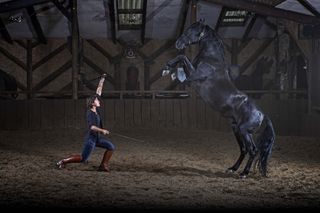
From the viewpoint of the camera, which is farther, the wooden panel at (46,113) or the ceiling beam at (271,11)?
the wooden panel at (46,113)

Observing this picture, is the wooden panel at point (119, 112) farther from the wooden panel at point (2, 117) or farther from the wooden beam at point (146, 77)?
the wooden beam at point (146, 77)

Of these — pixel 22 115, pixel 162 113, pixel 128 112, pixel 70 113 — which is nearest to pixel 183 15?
pixel 162 113

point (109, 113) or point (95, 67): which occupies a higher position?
point (95, 67)

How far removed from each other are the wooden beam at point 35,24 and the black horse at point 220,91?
1081cm

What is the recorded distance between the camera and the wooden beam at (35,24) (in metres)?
16.7

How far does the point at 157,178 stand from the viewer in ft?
25.2

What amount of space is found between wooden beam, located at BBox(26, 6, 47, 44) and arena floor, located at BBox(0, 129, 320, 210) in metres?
6.38

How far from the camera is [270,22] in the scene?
18.8m

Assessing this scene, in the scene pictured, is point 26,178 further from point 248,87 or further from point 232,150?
point 248,87

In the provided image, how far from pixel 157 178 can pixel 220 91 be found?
6.87ft

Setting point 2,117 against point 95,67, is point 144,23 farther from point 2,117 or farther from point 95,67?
point 2,117

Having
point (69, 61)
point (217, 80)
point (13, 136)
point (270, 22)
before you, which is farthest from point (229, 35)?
point (217, 80)

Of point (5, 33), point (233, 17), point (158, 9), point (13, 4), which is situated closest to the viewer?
point (13, 4)

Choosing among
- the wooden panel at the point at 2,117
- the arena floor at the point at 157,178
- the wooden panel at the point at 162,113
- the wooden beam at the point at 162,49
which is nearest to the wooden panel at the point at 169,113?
the wooden panel at the point at 162,113
